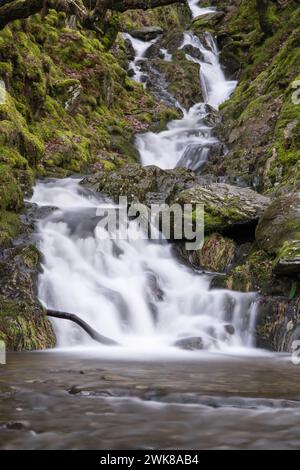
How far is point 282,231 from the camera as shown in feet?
31.0

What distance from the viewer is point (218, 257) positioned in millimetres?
10930

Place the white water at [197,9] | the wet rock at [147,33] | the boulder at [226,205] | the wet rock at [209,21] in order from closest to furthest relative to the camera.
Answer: the boulder at [226,205], the wet rock at [147,33], the wet rock at [209,21], the white water at [197,9]

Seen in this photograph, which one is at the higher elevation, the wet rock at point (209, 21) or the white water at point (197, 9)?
the white water at point (197, 9)

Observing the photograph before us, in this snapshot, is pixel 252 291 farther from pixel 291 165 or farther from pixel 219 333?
pixel 291 165

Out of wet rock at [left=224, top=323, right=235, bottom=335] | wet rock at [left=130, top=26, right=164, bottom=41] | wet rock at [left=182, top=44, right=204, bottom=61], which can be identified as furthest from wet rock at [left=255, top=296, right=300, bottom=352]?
wet rock at [left=130, top=26, right=164, bottom=41]

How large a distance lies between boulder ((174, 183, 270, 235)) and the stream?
1223mm

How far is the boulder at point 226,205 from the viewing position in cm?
1107

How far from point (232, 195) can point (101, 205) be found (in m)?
3.58

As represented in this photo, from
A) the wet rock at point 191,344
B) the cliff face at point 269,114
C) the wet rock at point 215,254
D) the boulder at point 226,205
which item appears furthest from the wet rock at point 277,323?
the cliff face at point 269,114

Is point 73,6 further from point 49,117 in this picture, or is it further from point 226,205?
point 49,117

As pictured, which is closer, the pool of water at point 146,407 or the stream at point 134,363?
the pool of water at point 146,407

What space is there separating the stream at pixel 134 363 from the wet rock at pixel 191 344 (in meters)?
0.07

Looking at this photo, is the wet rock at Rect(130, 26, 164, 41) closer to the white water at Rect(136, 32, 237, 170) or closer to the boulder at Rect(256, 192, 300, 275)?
the white water at Rect(136, 32, 237, 170)

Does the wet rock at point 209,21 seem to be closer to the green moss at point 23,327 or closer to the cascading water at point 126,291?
the cascading water at point 126,291
